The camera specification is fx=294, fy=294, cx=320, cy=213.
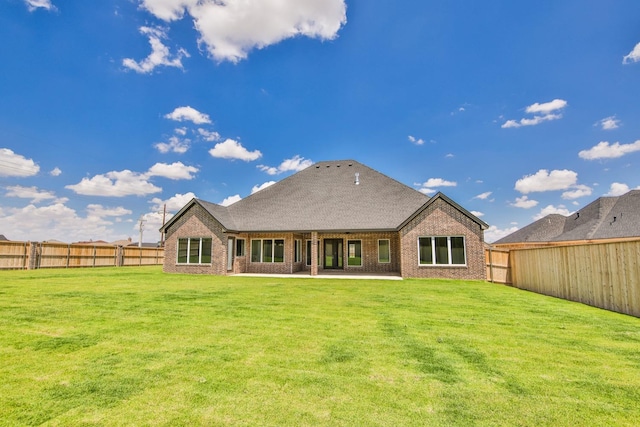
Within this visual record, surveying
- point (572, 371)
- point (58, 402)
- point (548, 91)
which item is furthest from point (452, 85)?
point (58, 402)

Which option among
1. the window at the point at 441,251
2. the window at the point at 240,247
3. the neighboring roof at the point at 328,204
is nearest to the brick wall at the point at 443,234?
the window at the point at 441,251

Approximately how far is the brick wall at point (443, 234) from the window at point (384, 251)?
316cm

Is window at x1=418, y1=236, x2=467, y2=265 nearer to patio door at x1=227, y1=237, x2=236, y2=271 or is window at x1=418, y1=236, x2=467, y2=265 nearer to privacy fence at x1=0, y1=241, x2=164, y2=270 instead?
patio door at x1=227, y1=237, x2=236, y2=271

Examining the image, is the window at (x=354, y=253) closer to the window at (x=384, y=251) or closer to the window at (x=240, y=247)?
the window at (x=384, y=251)

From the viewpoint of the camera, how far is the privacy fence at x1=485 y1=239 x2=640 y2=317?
744 cm

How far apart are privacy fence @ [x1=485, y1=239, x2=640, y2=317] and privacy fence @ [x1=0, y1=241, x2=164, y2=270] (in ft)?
94.4

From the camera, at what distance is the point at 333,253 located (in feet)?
68.9

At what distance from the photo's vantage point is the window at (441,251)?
52.7 ft

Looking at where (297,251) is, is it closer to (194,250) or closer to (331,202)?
(331,202)

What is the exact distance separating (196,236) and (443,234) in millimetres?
15047

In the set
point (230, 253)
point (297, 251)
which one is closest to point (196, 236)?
point (230, 253)

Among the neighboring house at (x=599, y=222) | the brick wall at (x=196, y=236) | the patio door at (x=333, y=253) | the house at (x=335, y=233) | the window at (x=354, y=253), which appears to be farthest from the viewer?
the neighboring house at (x=599, y=222)

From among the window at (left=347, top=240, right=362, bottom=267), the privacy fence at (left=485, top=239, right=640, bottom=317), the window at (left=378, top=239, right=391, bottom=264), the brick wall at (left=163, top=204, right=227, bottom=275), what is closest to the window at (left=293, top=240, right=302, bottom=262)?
the window at (left=347, top=240, right=362, bottom=267)

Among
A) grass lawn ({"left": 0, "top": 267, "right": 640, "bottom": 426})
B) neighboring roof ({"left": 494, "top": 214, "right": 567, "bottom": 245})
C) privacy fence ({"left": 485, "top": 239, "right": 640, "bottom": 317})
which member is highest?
neighboring roof ({"left": 494, "top": 214, "right": 567, "bottom": 245})
